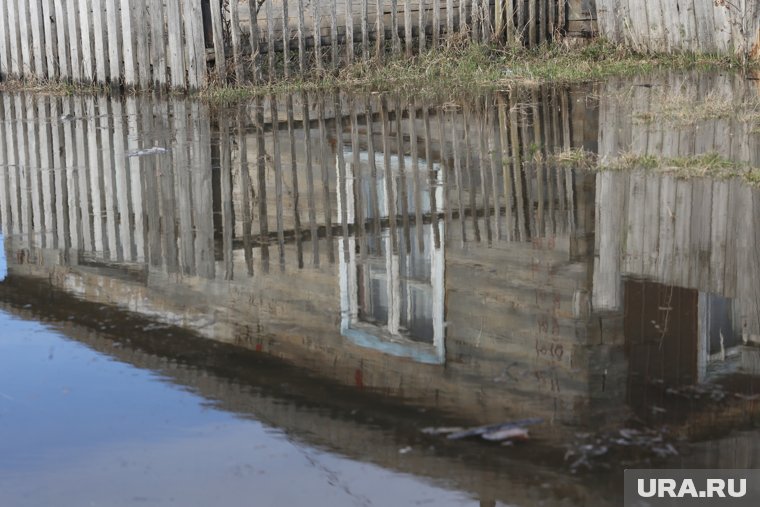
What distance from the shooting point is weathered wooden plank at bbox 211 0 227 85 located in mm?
14414

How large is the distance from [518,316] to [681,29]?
10.8 metres

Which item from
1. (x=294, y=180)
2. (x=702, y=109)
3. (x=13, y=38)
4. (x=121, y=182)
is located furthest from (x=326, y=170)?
(x=13, y=38)

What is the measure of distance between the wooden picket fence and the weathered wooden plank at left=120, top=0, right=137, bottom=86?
14 mm

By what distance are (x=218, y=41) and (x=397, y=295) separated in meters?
8.30

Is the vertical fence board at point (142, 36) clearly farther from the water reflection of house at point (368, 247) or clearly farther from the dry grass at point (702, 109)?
the dry grass at point (702, 109)

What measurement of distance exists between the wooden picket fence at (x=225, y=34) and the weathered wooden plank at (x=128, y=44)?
14 mm

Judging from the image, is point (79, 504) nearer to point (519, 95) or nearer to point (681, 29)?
point (519, 95)

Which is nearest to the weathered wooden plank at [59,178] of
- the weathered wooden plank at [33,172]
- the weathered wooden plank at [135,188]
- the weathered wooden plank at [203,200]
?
the weathered wooden plank at [33,172]

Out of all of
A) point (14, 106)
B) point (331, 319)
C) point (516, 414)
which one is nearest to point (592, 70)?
point (14, 106)

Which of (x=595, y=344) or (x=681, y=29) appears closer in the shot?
(x=595, y=344)

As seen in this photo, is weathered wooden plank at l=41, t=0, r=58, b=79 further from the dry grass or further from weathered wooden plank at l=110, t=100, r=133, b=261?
the dry grass

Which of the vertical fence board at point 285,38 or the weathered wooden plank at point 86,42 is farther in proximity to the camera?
the weathered wooden plank at point 86,42

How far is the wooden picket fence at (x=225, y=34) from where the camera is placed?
48.0 ft

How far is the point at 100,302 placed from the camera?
6.75m
